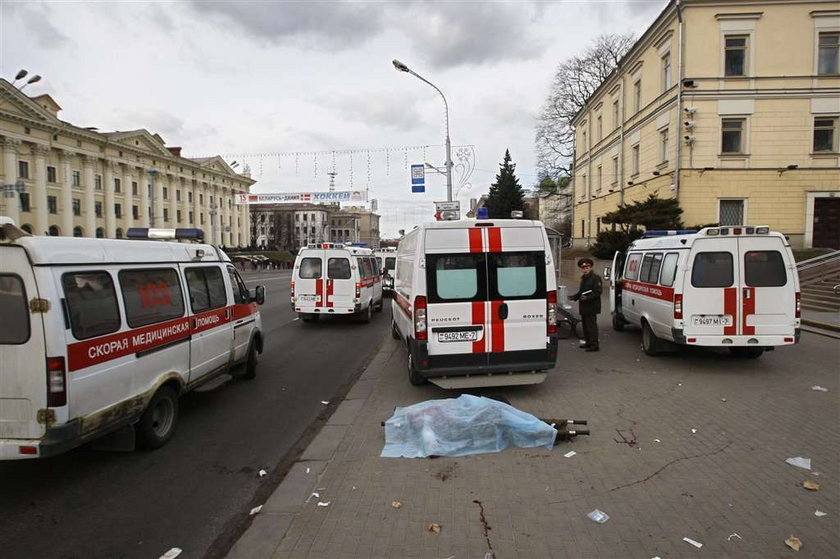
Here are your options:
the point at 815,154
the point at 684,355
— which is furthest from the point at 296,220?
the point at 684,355

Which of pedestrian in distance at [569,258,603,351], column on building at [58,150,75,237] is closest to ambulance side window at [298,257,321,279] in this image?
pedestrian in distance at [569,258,603,351]

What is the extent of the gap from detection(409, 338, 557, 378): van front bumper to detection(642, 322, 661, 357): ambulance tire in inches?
138

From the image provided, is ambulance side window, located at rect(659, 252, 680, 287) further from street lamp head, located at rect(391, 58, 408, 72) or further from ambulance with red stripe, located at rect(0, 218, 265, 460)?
street lamp head, located at rect(391, 58, 408, 72)

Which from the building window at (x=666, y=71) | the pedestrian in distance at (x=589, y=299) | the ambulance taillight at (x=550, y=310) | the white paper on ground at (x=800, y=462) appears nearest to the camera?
the white paper on ground at (x=800, y=462)

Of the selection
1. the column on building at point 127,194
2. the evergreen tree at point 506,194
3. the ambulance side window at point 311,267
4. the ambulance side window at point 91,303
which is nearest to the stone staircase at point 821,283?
the ambulance side window at point 311,267

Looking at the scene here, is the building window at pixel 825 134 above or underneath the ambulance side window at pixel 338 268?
above

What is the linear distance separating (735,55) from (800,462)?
27.3 m

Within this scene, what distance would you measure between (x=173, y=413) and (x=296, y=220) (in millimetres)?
121068

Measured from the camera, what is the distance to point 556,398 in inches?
266

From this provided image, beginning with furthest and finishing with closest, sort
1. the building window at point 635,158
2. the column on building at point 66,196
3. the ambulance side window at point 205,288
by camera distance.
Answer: the column on building at point 66,196 → the building window at point 635,158 → the ambulance side window at point 205,288

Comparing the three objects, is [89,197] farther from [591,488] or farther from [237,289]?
[591,488]

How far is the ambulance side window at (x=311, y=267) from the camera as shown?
14156 millimetres

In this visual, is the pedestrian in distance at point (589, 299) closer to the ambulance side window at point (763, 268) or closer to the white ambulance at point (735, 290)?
the white ambulance at point (735, 290)

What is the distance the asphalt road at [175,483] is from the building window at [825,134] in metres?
29.0
